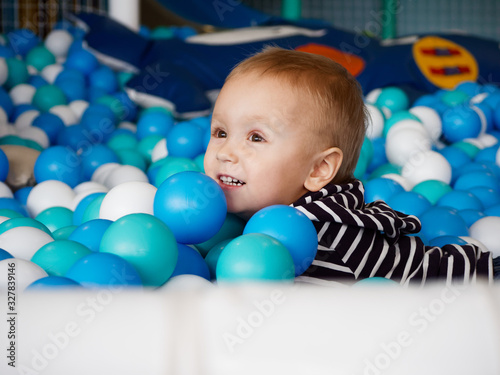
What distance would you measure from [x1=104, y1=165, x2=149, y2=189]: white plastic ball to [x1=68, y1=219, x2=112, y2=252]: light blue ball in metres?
0.60

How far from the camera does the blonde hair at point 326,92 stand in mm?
1020

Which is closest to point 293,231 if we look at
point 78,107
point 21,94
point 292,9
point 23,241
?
point 23,241

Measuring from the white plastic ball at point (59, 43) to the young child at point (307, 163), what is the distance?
202 cm

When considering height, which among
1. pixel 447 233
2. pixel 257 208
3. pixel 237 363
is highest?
pixel 237 363

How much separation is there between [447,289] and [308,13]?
4822 mm

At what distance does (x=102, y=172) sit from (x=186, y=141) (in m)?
0.25

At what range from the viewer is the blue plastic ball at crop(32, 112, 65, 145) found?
2.05 meters

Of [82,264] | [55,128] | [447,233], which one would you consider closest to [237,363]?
[82,264]

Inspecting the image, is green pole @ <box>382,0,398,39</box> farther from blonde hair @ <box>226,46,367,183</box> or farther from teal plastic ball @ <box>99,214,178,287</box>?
teal plastic ball @ <box>99,214,178,287</box>

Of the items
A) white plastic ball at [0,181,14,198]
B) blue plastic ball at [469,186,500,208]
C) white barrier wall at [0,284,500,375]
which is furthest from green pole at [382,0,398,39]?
white barrier wall at [0,284,500,375]

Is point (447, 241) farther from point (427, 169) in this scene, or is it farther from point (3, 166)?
point (3, 166)

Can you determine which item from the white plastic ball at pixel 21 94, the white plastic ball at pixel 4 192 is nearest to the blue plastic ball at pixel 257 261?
the white plastic ball at pixel 4 192

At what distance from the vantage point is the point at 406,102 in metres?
2.38

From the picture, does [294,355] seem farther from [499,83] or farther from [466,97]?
[499,83]
